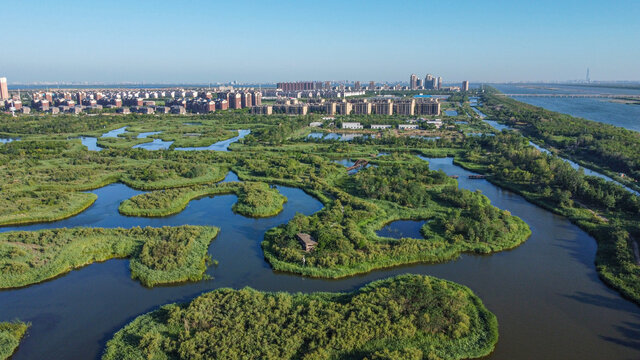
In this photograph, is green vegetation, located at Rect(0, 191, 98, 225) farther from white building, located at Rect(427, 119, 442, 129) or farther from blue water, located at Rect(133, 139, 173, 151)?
white building, located at Rect(427, 119, 442, 129)

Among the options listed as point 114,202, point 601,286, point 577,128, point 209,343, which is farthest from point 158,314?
point 577,128

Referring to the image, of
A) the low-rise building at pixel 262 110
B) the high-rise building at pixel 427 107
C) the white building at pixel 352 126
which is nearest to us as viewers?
the white building at pixel 352 126

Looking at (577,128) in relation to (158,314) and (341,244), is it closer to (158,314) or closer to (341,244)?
(341,244)

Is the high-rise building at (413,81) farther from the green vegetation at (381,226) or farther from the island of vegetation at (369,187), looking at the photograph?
the green vegetation at (381,226)

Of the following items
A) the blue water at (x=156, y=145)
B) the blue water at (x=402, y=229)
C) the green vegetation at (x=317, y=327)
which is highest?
the blue water at (x=156, y=145)

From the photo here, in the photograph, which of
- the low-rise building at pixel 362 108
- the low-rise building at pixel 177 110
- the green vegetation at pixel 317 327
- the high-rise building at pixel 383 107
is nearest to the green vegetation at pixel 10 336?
the green vegetation at pixel 317 327

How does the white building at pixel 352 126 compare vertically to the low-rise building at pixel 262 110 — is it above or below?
below

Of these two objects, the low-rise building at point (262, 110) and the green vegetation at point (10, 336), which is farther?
the low-rise building at point (262, 110)

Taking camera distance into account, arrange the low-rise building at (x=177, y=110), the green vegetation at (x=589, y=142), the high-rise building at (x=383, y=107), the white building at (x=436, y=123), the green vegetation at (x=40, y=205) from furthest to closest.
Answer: the low-rise building at (x=177, y=110) → the high-rise building at (x=383, y=107) → the white building at (x=436, y=123) → the green vegetation at (x=589, y=142) → the green vegetation at (x=40, y=205)
